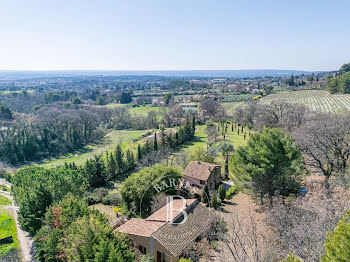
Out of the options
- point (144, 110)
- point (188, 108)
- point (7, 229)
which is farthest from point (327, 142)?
point (144, 110)

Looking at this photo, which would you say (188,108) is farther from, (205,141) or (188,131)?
(205,141)

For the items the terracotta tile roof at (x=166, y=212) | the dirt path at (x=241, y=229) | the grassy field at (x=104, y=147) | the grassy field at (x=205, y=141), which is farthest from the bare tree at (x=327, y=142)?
the grassy field at (x=104, y=147)

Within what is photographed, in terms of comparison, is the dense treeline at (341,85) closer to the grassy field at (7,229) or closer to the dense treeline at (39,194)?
the dense treeline at (39,194)

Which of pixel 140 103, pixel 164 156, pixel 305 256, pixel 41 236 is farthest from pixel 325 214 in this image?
pixel 140 103

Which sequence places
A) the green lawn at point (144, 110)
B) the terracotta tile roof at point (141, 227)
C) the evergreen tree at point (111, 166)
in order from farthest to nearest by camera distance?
the green lawn at point (144, 110) → the evergreen tree at point (111, 166) → the terracotta tile roof at point (141, 227)

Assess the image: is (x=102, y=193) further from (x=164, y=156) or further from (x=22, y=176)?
(x=164, y=156)
